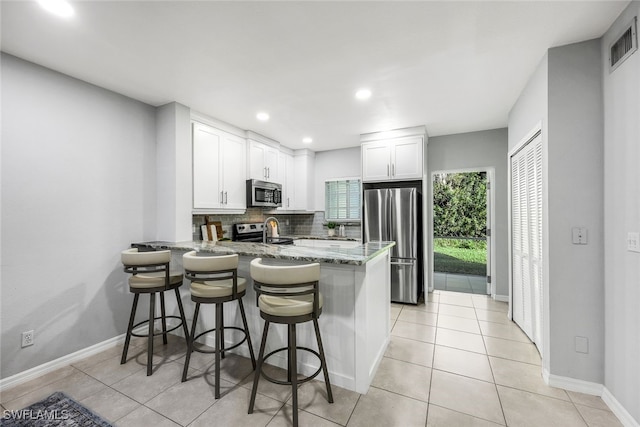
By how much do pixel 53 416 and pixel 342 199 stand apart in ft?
14.1

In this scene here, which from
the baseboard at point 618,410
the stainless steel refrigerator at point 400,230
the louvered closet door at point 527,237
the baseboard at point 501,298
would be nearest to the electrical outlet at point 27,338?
the stainless steel refrigerator at point 400,230

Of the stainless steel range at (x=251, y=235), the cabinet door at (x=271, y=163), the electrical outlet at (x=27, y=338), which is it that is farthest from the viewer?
the cabinet door at (x=271, y=163)

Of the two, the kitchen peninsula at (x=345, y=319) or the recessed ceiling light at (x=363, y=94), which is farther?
the recessed ceiling light at (x=363, y=94)

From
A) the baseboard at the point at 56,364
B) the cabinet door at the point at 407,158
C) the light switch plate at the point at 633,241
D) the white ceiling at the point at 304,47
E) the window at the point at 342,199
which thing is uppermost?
the white ceiling at the point at 304,47

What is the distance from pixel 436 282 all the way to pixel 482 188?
318 cm

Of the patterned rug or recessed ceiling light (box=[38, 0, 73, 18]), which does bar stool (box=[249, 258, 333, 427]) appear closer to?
the patterned rug

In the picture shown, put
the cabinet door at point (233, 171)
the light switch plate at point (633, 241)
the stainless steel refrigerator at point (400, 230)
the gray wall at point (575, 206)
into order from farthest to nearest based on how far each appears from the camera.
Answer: the stainless steel refrigerator at point (400, 230)
the cabinet door at point (233, 171)
the gray wall at point (575, 206)
the light switch plate at point (633, 241)

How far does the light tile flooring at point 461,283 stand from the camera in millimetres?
4742

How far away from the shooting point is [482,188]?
6.91 metres

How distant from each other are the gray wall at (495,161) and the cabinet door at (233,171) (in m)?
3.16

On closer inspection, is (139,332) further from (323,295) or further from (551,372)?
(551,372)

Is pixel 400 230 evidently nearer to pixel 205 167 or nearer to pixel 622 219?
pixel 622 219

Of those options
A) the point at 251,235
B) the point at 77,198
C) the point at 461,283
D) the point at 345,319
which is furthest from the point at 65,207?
the point at 461,283

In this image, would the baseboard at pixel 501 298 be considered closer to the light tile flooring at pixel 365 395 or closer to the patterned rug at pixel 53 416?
the light tile flooring at pixel 365 395
